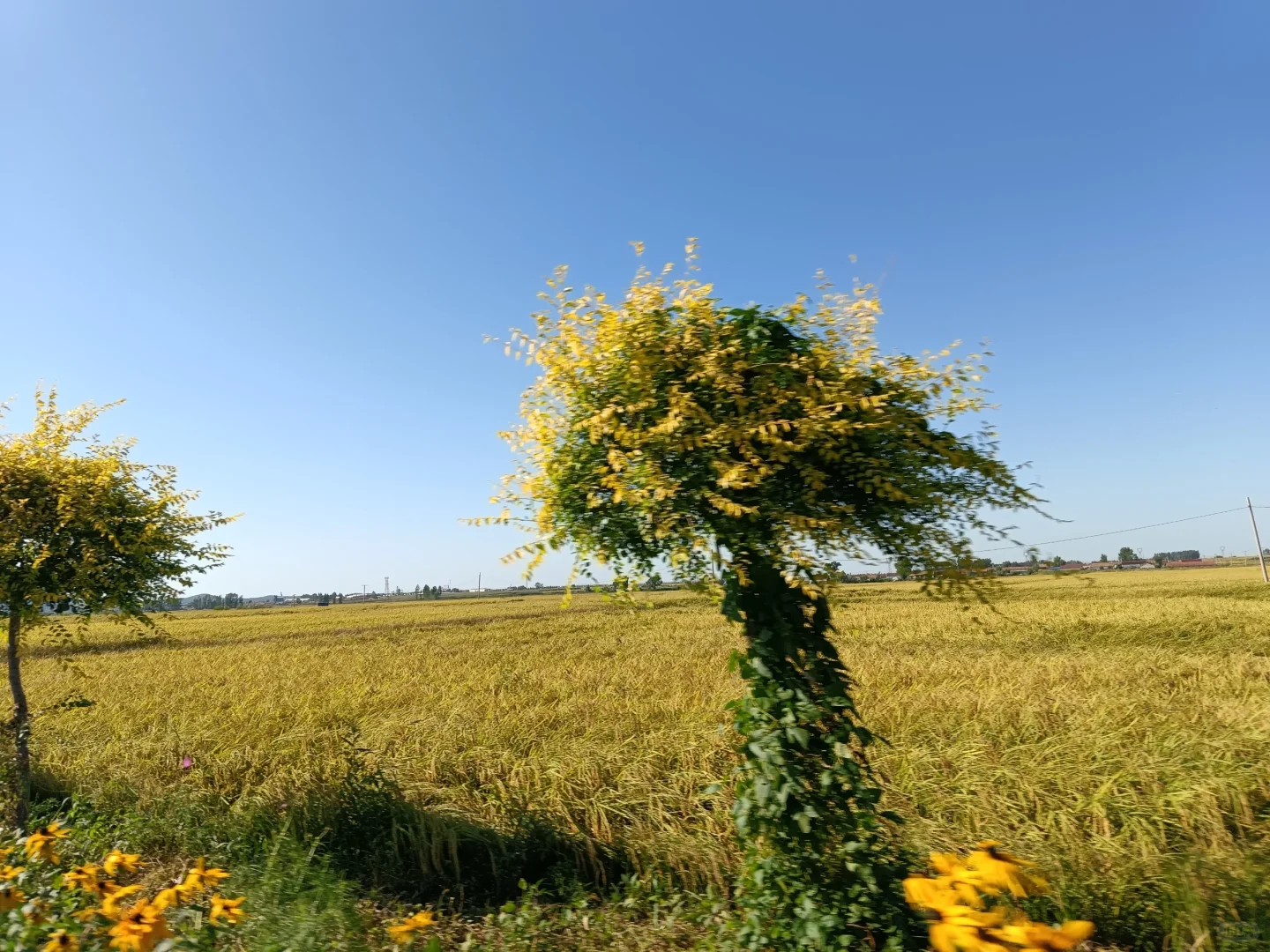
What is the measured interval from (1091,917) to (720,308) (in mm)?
3699

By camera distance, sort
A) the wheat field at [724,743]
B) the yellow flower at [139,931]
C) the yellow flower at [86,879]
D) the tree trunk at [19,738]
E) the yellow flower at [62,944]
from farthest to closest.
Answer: the tree trunk at [19,738] → the wheat field at [724,743] → the yellow flower at [86,879] → the yellow flower at [62,944] → the yellow flower at [139,931]

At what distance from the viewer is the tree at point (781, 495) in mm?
3055

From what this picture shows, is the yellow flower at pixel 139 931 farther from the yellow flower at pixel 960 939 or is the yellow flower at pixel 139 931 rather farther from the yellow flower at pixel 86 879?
the yellow flower at pixel 960 939

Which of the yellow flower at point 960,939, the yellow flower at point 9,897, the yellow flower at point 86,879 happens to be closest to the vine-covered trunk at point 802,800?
the yellow flower at point 960,939

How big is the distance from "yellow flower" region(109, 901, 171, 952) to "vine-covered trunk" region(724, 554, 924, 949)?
2.39 meters

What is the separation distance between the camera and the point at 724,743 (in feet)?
19.6

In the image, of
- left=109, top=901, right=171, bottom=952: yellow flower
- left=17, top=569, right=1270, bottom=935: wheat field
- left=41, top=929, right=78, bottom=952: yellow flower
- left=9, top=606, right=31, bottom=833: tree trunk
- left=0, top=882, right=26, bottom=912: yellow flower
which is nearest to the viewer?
left=109, top=901, right=171, bottom=952: yellow flower

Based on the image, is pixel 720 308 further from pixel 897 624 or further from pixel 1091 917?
pixel 897 624

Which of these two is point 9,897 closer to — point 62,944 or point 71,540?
point 62,944

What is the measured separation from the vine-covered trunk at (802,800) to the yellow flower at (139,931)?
2391 millimetres

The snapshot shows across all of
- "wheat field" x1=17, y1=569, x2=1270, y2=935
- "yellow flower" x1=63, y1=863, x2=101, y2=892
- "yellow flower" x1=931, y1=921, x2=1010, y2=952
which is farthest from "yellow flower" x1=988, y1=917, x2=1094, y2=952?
"yellow flower" x1=63, y1=863, x2=101, y2=892

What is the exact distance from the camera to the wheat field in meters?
4.05

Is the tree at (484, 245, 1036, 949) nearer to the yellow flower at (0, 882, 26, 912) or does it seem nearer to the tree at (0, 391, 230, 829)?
the yellow flower at (0, 882, 26, 912)

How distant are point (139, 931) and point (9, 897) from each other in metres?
0.99
